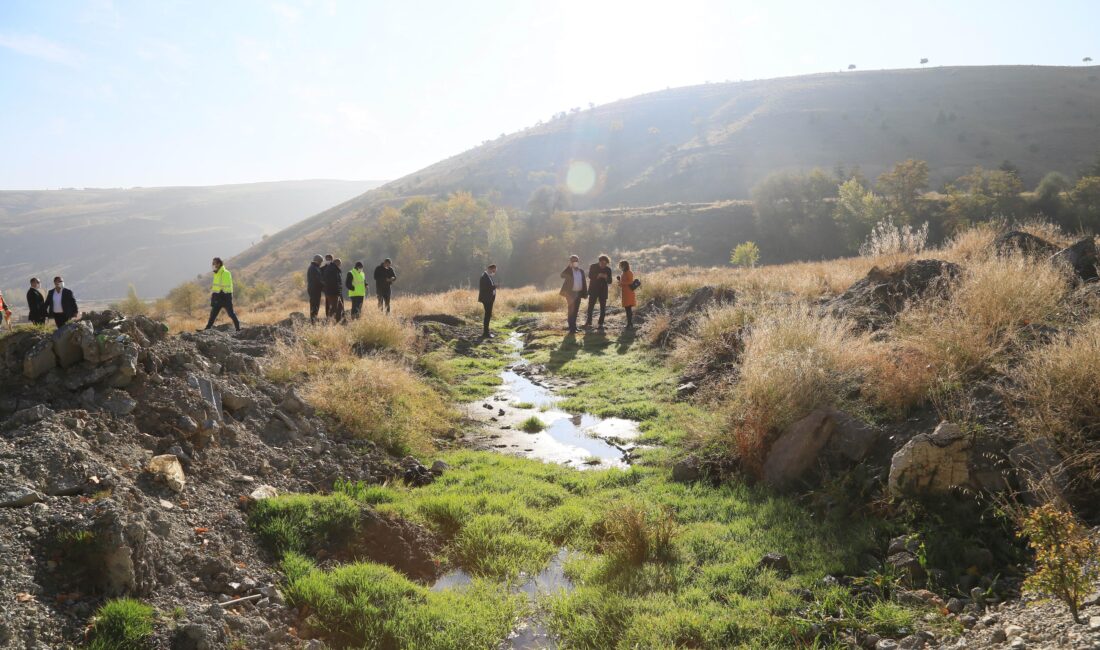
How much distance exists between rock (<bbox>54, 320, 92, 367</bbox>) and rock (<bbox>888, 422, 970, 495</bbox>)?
289 inches

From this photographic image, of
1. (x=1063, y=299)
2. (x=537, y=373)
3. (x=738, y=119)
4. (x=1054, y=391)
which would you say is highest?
(x=738, y=119)

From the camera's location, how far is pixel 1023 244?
975 cm

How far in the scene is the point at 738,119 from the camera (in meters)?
122

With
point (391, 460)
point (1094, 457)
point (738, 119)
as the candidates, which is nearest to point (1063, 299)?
point (1094, 457)

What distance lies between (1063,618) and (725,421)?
3933 millimetres

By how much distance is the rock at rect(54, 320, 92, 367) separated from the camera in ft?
17.5

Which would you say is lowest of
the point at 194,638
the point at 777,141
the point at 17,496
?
the point at 194,638

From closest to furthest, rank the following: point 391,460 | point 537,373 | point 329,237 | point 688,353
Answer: point 391,460 < point 688,353 < point 537,373 < point 329,237

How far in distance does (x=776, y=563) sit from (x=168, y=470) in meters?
5.05

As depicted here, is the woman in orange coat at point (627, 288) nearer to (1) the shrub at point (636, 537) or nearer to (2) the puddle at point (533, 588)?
(1) the shrub at point (636, 537)

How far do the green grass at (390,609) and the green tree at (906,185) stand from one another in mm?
67644

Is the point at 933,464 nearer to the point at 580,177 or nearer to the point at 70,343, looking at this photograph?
the point at 70,343

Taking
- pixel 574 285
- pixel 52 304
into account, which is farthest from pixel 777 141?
pixel 52 304

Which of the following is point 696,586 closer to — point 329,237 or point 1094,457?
point 1094,457
